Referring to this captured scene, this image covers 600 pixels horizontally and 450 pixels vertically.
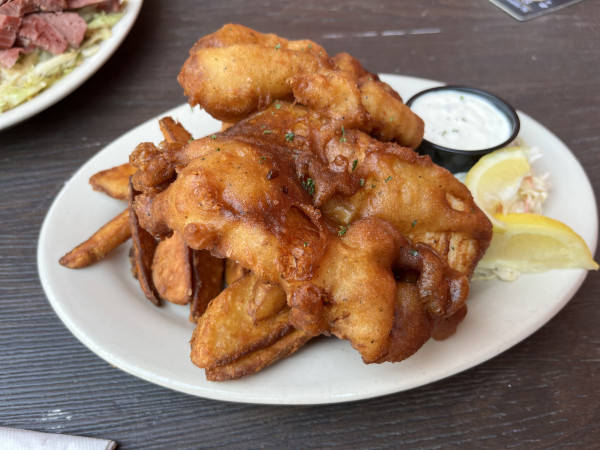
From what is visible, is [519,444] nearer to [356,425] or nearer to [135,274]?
[356,425]

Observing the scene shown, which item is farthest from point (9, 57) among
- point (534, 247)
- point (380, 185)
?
point (534, 247)

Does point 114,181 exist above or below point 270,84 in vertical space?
below

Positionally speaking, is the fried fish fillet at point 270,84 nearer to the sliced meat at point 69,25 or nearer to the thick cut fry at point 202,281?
the thick cut fry at point 202,281

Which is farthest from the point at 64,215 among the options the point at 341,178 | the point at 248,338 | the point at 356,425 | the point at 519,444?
the point at 519,444

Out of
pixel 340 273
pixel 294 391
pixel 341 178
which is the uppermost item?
pixel 341 178

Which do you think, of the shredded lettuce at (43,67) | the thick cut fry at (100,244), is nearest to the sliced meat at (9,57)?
the shredded lettuce at (43,67)

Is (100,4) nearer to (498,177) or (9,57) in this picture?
(9,57)

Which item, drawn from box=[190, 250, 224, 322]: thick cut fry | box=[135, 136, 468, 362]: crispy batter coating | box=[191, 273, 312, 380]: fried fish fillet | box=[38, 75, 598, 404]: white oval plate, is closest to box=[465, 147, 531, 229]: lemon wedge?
box=[38, 75, 598, 404]: white oval plate
